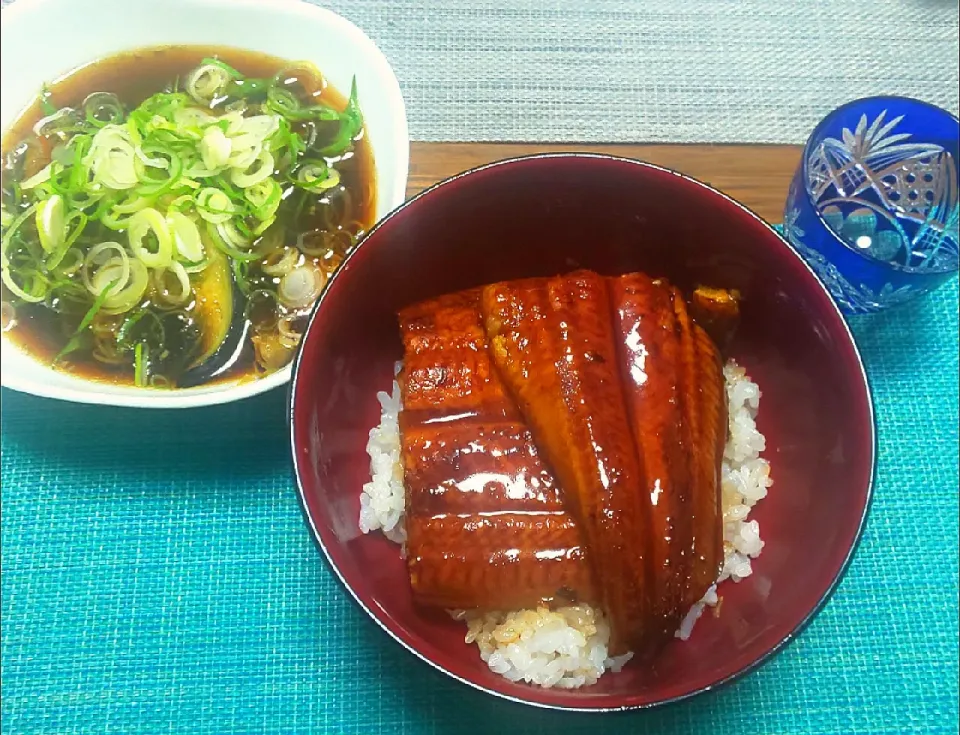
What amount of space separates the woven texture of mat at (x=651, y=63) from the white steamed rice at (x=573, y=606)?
647 millimetres

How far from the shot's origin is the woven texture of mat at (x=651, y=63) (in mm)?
1686

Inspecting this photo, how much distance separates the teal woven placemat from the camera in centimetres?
130

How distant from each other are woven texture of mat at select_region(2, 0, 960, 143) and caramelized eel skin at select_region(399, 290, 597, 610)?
709 mm

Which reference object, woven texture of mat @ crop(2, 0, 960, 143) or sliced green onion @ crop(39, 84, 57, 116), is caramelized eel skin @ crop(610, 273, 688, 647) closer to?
woven texture of mat @ crop(2, 0, 960, 143)

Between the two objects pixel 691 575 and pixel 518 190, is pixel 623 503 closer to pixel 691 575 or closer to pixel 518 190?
pixel 691 575

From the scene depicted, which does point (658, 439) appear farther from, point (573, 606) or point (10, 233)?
point (10, 233)

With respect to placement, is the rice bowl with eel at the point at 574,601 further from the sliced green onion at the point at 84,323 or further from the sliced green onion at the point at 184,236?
the sliced green onion at the point at 84,323

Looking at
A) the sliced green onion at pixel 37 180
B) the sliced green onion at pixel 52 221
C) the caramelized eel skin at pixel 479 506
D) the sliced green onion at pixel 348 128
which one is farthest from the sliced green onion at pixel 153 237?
the caramelized eel skin at pixel 479 506

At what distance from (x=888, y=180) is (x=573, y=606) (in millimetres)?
1109

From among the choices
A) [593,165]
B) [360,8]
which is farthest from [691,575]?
[360,8]

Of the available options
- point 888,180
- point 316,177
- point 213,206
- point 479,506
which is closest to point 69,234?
point 213,206

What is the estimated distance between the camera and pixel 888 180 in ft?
5.21

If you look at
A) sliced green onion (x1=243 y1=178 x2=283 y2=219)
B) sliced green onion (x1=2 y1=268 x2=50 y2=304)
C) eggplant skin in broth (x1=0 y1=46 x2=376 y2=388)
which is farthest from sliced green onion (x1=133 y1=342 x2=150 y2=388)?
sliced green onion (x1=243 y1=178 x2=283 y2=219)

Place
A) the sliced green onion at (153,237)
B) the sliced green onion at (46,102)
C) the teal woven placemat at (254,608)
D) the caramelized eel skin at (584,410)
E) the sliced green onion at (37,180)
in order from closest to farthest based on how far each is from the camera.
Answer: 1. the caramelized eel skin at (584,410)
2. the teal woven placemat at (254,608)
3. the sliced green onion at (153,237)
4. the sliced green onion at (37,180)
5. the sliced green onion at (46,102)
